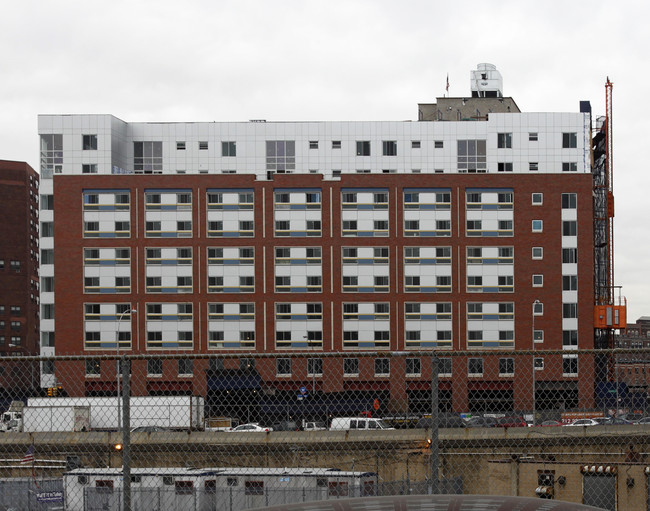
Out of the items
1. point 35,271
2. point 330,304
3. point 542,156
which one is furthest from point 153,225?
point 35,271

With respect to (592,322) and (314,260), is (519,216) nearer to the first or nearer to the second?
(592,322)

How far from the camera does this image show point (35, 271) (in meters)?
153

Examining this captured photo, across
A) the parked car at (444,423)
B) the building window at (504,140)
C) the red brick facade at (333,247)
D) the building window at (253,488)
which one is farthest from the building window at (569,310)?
the building window at (253,488)

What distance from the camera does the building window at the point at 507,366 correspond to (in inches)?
2699

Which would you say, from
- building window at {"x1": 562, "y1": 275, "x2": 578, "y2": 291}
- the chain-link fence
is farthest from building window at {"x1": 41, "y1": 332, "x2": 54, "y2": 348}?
building window at {"x1": 562, "y1": 275, "x2": 578, "y2": 291}

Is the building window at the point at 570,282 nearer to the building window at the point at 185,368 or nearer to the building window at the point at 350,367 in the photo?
the building window at the point at 350,367

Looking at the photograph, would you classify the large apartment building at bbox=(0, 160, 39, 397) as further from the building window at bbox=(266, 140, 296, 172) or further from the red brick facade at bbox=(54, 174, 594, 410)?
the building window at bbox=(266, 140, 296, 172)

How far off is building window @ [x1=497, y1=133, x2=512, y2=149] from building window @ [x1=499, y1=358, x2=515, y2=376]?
19.6 m

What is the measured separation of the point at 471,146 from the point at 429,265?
477 inches

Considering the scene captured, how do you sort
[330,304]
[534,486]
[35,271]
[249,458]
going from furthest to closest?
[35,271] < [330,304] < [249,458] < [534,486]

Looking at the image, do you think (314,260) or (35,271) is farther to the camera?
(35,271)

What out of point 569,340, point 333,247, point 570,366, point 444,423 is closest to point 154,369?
point 333,247

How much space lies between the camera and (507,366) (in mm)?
69062

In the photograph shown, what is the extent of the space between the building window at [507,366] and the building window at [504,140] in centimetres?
1965
